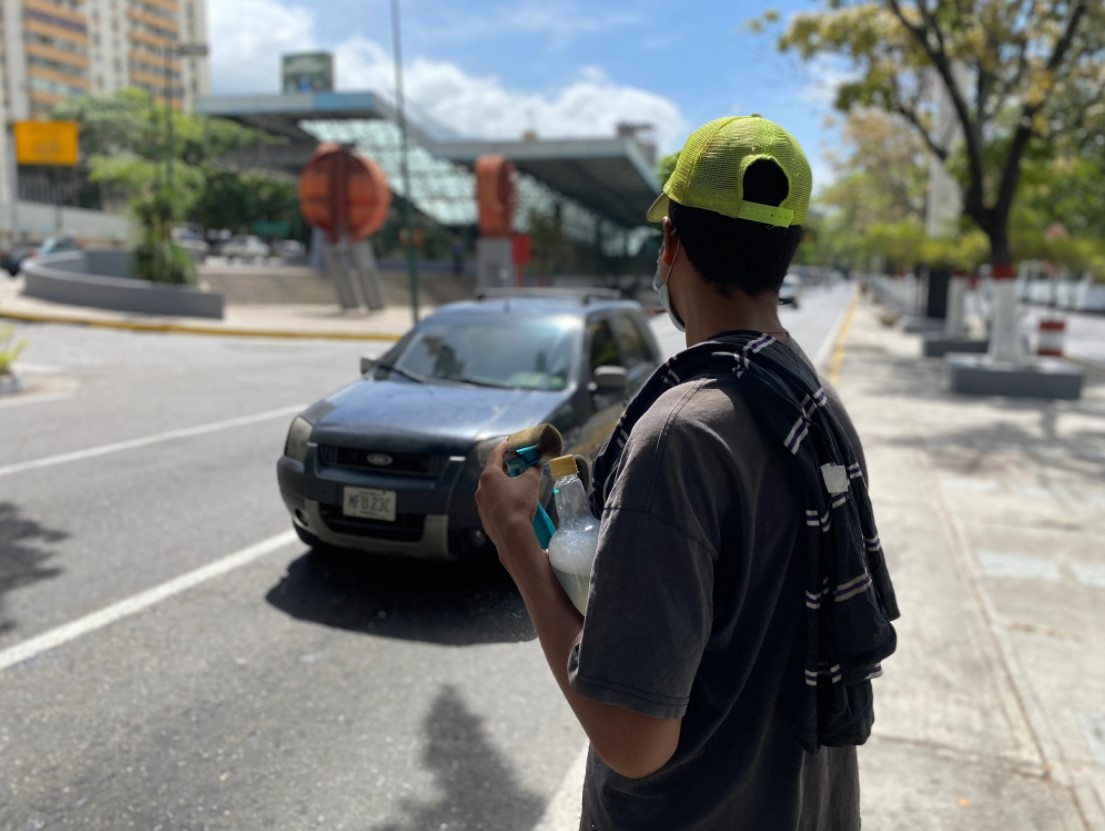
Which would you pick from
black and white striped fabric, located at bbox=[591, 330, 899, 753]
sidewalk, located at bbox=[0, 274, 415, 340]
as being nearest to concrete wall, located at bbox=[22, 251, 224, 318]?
sidewalk, located at bbox=[0, 274, 415, 340]

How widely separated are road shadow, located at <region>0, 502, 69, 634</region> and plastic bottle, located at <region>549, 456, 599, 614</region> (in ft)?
13.4

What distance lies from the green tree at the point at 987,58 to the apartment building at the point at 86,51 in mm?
79271

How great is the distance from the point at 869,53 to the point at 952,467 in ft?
32.6

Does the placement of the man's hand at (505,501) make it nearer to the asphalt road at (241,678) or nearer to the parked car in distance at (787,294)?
the asphalt road at (241,678)

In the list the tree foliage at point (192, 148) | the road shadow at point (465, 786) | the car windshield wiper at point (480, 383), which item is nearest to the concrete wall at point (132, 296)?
the car windshield wiper at point (480, 383)

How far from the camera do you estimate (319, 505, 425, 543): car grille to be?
4.58 metres

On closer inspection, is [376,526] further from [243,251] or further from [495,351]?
[243,251]

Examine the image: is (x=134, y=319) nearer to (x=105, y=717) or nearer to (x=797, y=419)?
(x=105, y=717)

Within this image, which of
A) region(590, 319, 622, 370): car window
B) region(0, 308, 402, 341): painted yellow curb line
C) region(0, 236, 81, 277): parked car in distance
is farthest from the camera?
region(0, 236, 81, 277): parked car in distance

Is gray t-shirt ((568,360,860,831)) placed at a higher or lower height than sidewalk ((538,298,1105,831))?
higher

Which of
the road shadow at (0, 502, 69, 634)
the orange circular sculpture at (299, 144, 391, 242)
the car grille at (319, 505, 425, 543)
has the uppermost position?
the orange circular sculpture at (299, 144, 391, 242)

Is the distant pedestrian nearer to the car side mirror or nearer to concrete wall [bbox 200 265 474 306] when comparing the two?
concrete wall [bbox 200 265 474 306]

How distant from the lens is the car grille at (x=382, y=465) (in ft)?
15.3

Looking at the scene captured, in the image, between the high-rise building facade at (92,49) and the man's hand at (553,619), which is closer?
the man's hand at (553,619)
